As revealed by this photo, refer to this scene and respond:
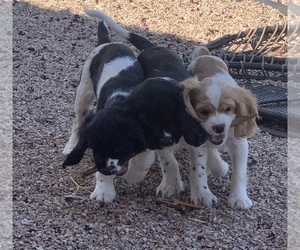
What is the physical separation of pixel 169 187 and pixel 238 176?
41cm

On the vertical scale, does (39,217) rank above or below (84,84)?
below

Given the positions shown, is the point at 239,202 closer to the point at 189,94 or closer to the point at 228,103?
the point at 228,103

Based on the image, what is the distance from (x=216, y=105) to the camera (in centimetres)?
396

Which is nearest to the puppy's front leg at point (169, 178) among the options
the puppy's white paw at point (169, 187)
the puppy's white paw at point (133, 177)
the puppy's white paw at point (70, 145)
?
the puppy's white paw at point (169, 187)

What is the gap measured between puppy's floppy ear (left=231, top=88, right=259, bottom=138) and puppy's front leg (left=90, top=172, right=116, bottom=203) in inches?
30.4

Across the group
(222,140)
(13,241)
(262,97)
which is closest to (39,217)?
(13,241)

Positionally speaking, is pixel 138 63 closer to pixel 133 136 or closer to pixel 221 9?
pixel 133 136

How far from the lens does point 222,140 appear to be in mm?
4055

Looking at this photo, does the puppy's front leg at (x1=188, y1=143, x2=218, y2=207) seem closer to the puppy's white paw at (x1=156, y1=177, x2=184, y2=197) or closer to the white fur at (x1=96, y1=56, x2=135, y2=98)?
the puppy's white paw at (x1=156, y1=177, x2=184, y2=197)

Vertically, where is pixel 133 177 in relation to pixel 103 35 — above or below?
below

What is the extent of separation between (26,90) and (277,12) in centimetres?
388

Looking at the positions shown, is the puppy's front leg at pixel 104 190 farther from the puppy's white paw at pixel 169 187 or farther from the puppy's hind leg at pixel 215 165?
the puppy's hind leg at pixel 215 165

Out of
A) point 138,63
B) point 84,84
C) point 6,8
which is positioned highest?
point 138,63

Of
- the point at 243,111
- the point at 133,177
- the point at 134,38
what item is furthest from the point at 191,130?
the point at 134,38
